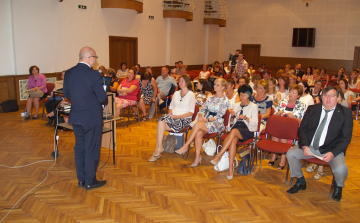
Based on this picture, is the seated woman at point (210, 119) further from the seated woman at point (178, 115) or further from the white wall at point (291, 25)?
the white wall at point (291, 25)

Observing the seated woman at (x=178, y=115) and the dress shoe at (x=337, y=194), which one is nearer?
the dress shoe at (x=337, y=194)

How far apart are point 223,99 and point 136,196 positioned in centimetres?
219

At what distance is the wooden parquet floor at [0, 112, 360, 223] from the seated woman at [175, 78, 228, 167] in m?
0.33

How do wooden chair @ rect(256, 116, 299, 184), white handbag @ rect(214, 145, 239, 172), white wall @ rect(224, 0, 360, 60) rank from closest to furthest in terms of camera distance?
wooden chair @ rect(256, 116, 299, 184), white handbag @ rect(214, 145, 239, 172), white wall @ rect(224, 0, 360, 60)

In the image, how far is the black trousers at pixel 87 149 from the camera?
351 cm

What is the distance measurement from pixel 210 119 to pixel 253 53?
1268 cm

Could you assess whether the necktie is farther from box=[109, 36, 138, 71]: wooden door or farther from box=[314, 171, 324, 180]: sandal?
box=[109, 36, 138, 71]: wooden door

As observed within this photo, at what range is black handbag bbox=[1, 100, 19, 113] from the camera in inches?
311

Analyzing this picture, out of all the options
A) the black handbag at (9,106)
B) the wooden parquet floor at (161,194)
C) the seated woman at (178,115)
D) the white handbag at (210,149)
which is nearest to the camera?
the wooden parquet floor at (161,194)

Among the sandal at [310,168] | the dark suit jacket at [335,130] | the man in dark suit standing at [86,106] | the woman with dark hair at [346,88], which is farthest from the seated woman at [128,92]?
the woman with dark hair at [346,88]

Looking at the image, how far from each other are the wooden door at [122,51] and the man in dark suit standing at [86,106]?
23.9ft

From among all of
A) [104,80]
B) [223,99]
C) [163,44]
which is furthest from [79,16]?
[223,99]

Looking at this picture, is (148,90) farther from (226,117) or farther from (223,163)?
(223,163)

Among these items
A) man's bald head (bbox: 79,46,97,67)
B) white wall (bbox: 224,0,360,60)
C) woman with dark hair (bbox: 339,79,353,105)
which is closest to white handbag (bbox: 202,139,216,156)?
man's bald head (bbox: 79,46,97,67)
